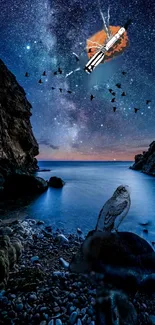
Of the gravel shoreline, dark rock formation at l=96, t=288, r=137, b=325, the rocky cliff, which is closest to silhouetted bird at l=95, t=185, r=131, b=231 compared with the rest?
the gravel shoreline

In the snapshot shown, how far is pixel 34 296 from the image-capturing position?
3332mm

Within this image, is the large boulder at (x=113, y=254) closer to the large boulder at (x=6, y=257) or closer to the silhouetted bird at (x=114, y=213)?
the silhouetted bird at (x=114, y=213)

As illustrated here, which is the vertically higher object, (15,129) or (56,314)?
(15,129)

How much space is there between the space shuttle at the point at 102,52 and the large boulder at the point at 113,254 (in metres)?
12.1

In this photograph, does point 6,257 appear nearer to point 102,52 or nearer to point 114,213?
point 114,213

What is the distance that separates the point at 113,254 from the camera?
4168 millimetres

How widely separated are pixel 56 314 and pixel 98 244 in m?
1.83

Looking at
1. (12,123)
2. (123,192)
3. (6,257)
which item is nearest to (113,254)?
(123,192)

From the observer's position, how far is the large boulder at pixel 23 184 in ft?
65.6

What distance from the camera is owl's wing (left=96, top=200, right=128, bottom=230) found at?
18.6 ft

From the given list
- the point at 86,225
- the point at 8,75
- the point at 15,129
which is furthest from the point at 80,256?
the point at 8,75

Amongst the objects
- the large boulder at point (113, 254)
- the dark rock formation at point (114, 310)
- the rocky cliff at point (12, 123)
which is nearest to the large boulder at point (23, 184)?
the rocky cliff at point (12, 123)

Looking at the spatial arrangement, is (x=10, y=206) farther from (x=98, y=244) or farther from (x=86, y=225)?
(x=98, y=244)

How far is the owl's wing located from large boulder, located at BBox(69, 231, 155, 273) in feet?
2.86
